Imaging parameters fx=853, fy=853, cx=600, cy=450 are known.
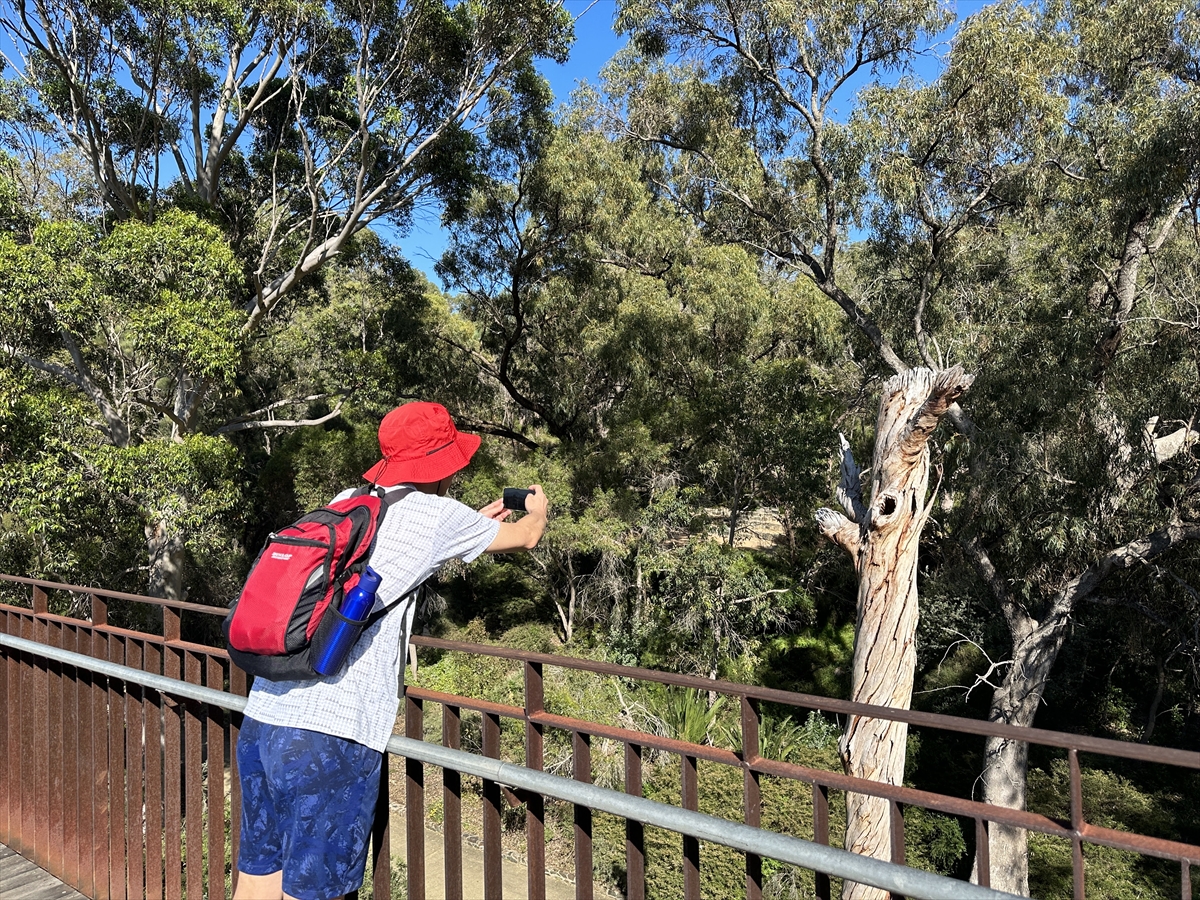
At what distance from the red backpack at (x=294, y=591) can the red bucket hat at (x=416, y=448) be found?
6.7 inches

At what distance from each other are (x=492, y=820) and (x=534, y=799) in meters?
0.13

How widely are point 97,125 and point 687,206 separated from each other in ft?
→ 30.2

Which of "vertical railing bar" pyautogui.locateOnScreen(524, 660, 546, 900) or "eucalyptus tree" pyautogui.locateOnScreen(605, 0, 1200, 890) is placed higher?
"eucalyptus tree" pyautogui.locateOnScreen(605, 0, 1200, 890)

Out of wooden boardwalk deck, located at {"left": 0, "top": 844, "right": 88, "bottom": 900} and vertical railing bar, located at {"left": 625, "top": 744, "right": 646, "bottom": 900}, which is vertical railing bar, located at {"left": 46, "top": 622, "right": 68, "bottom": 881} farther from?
vertical railing bar, located at {"left": 625, "top": 744, "right": 646, "bottom": 900}

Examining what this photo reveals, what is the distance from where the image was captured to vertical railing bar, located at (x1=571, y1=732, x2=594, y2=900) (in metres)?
A: 1.63

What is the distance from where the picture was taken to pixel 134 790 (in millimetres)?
2420

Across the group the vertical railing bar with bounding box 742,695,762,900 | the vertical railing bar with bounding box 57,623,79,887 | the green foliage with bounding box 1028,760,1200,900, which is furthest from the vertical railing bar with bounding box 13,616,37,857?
the green foliage with bounding box 1028,760,1200,900

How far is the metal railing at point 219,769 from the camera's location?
128 cm

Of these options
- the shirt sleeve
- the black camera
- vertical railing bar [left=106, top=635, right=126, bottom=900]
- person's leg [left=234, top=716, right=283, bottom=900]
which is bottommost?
vertical railing bar [left=106, top=635, right=126, bottom=900]

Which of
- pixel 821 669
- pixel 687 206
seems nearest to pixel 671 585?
pixel 821 669

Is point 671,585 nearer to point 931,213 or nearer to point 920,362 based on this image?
point 920,362

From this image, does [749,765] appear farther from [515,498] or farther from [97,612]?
[97,612]

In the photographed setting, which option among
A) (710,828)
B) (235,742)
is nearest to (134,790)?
(235,742)

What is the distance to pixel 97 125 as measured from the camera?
12.5m
